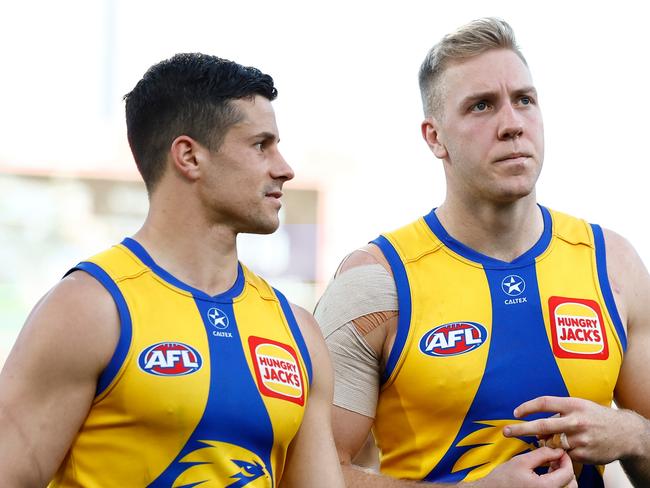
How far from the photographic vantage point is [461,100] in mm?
3691

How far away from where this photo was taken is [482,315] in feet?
11.8

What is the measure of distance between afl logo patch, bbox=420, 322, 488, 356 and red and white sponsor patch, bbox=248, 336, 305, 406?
1.83ft

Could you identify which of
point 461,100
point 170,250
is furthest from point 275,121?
point 461,100

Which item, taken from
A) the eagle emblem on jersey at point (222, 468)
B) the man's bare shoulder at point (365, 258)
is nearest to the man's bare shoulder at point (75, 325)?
the eagle emblem on jersey at point (222, 468)

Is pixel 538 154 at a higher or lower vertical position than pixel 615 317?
higher

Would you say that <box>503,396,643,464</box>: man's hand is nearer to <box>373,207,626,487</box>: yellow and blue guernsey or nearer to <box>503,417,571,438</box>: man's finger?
<box>503,417,571,438</box>: man's finger

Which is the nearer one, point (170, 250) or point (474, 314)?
point (170, 250)

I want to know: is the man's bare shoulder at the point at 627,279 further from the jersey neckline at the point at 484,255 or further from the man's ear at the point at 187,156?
the man's ear at the point at 187,156

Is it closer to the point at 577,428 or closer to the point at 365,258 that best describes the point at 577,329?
the point at 577,428

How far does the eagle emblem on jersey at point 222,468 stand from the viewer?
112 inches

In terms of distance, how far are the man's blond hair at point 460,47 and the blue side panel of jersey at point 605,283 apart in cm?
65

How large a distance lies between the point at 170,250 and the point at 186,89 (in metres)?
0.49

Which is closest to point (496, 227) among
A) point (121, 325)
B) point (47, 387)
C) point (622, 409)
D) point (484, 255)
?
point (484, 255)

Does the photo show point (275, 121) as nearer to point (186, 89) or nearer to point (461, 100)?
point (186, 89)
